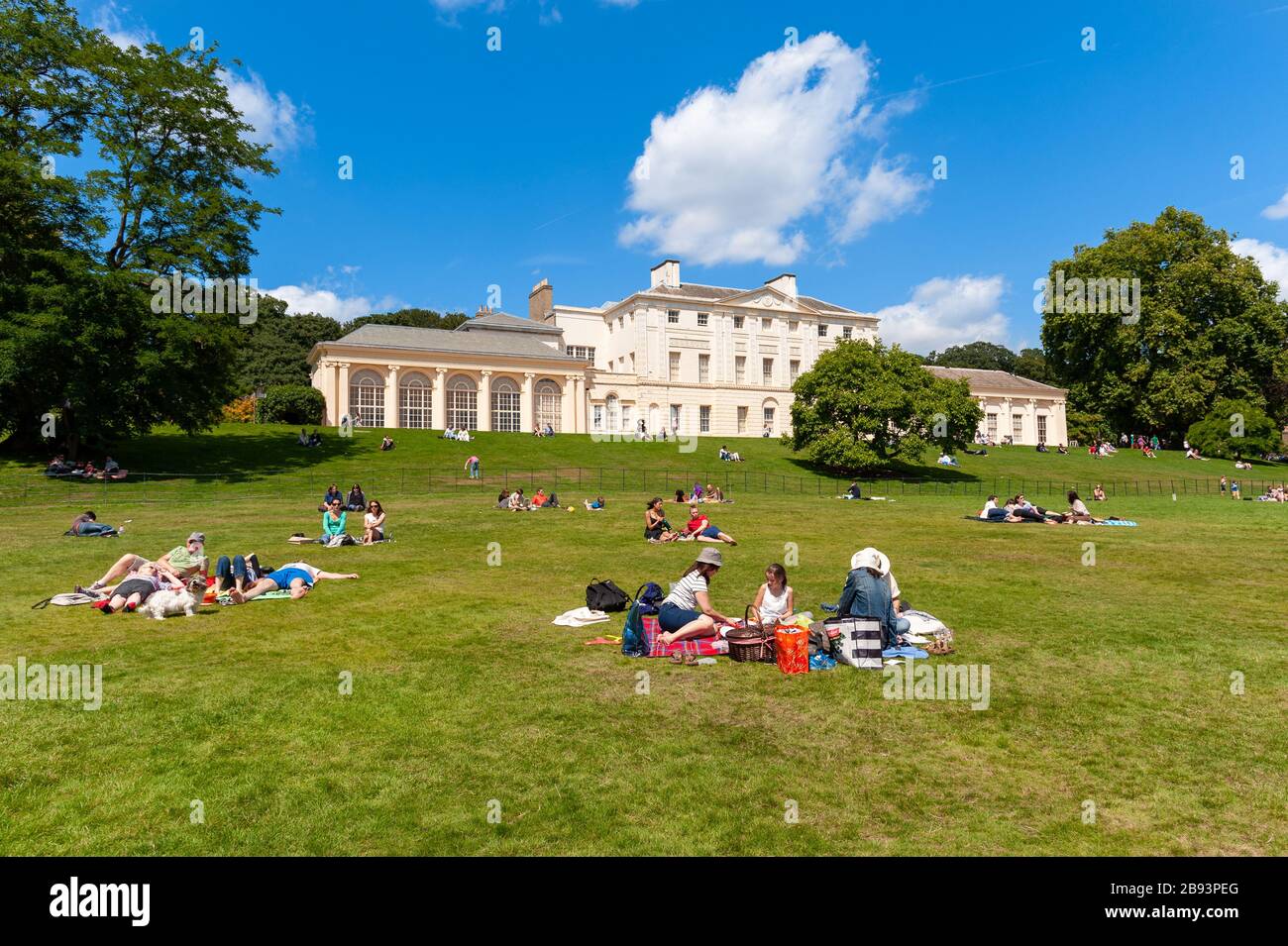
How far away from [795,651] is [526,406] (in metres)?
55.7

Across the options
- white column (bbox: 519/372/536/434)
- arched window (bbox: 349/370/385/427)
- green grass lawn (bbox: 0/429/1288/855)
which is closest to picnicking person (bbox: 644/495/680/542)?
green grass lawn (bbox: 0/429/1288/855)

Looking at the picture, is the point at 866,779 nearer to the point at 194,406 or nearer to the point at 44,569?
the point at 44,569

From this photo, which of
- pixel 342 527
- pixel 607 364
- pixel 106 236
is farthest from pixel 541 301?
pixel 342 527

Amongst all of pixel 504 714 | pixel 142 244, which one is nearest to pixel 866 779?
pixel 504 714

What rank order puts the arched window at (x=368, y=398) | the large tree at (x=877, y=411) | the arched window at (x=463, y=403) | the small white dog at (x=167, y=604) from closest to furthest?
1. the small white dog at (x=167, y=604)
2. the large tree at (x=877, y=411)
3. the arched window at (x=368, y=398)
4. the arched window at (x=463, y=403)

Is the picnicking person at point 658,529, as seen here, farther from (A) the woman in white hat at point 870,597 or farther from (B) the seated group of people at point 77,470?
(B) the seated group of people at point 77,470

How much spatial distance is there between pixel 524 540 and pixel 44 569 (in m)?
9.56

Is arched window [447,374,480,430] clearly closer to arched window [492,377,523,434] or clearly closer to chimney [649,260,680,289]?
arched window [492,377,523,434]

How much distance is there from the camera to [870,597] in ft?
27.0

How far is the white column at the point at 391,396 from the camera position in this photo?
189 ft

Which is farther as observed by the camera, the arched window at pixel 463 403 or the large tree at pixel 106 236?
the arched window at pixel 463 403

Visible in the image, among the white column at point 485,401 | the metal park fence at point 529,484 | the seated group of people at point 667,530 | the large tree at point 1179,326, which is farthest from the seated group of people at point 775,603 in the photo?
the large tree at point 1179,326

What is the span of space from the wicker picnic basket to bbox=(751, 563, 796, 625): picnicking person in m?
0.56

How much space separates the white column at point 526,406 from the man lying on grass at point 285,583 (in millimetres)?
49526
